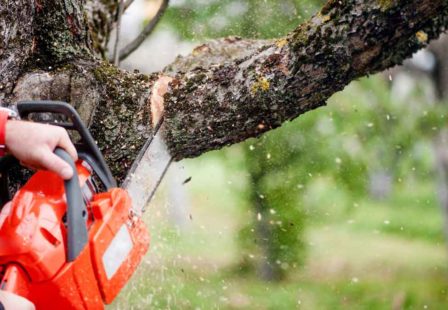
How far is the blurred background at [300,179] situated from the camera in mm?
5234

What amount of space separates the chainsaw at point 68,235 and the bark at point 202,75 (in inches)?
14.5

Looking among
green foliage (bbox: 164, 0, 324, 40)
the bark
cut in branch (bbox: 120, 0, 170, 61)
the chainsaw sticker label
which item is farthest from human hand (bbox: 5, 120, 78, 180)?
green foliage (bbox: 164, 0, 324, 40)

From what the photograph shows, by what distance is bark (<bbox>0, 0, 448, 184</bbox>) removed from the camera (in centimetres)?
163

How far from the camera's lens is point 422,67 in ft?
23.2

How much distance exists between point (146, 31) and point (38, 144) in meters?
1.65

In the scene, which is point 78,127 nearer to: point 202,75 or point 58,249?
point 58,249

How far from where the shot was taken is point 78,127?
143 centimetres

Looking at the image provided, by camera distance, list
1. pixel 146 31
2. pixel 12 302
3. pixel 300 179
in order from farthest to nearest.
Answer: pixel 300 179, pixel 146 31, pixel 12 302

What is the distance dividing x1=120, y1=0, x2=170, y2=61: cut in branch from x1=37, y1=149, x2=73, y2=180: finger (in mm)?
1635

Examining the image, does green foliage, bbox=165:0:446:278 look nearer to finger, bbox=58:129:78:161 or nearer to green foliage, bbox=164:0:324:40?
green foliage, bbox=164:0:324:40

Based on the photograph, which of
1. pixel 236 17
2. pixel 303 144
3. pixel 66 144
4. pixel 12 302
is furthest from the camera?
pixel 303 144

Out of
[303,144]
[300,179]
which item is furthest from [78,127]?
[300,179]

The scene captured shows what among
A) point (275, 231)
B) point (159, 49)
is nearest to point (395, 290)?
point (275, 231)

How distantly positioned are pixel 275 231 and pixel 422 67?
249cm
